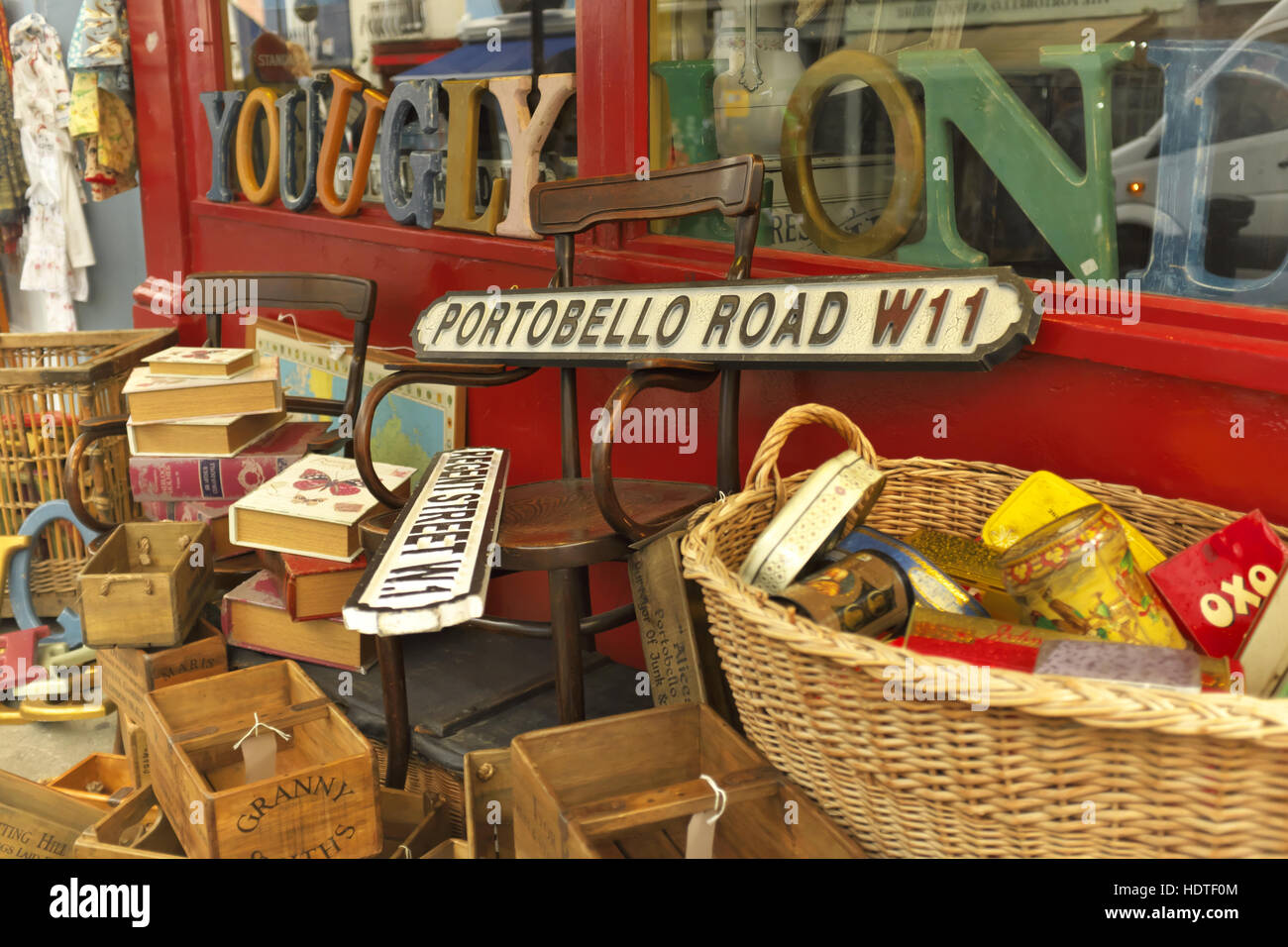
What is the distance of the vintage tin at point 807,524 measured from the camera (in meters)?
1.45

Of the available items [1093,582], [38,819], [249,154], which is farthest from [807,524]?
[249,154]

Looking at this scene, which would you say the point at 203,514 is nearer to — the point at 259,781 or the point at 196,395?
the point at 196,395

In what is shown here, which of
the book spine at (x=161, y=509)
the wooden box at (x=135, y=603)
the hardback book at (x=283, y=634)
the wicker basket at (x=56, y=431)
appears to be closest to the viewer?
the wooden box at (x=135, y=603)

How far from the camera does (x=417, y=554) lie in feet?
4.86

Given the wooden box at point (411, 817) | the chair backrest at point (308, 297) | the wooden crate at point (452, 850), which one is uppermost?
the chair backrest at point (308, 297)

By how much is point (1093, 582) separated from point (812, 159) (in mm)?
1236

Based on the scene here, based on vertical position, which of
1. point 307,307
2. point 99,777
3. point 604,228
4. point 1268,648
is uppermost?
point 604,228

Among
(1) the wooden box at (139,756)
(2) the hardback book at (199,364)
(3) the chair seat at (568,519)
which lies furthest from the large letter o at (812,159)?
(1) the wooden box at (139,756)

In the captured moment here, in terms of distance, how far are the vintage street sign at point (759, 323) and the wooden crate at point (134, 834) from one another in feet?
3.35

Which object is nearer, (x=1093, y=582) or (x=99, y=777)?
(x=1093, y=582)

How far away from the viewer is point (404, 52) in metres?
3.23

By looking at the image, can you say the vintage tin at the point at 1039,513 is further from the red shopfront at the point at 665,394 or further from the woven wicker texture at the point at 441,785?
the woven wicker texture at the point at 441,785

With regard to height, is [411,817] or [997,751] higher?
[997,751]

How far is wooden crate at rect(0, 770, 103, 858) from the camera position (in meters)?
1.88
